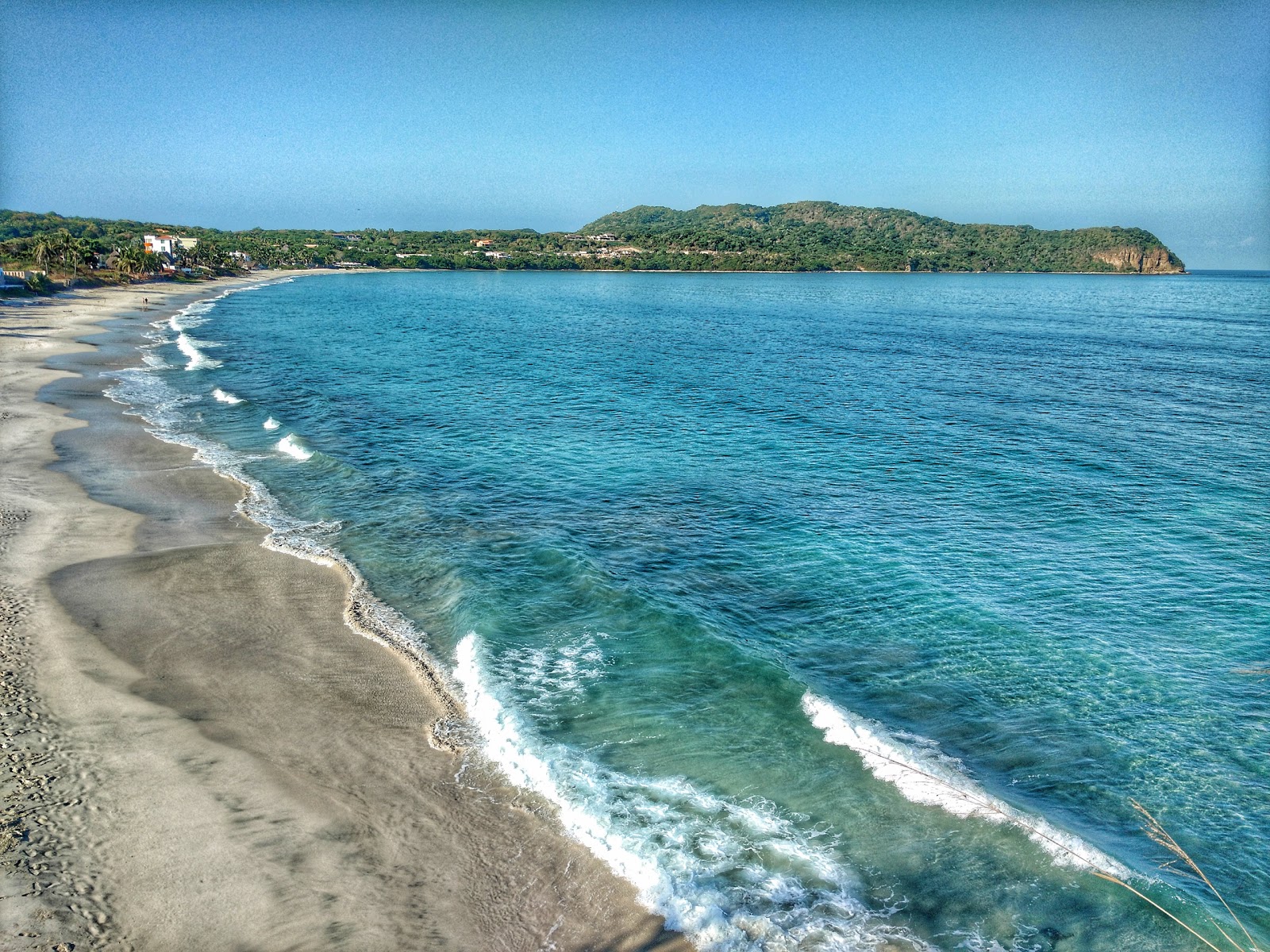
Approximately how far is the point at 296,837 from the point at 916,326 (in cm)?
8042

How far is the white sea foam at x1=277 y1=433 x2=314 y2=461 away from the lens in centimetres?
2744

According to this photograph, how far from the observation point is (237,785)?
10.3 metres

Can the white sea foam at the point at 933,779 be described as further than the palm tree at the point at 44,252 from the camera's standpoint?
No

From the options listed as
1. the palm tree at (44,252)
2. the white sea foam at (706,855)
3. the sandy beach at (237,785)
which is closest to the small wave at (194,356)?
the sandy beach at (237,785)

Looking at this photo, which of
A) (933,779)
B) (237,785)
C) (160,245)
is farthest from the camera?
(160,245)

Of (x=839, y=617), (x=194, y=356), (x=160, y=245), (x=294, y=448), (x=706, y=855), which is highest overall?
(x=160, y=245)

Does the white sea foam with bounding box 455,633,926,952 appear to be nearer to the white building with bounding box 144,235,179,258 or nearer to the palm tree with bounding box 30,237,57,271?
the palm tree with bounding box 30,237,57,271

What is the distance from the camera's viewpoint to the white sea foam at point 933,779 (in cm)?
950

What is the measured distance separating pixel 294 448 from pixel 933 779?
25.2 m

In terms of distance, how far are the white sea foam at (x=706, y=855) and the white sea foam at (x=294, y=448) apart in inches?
747

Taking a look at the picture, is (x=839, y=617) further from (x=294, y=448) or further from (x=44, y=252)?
(x=44, y=252)

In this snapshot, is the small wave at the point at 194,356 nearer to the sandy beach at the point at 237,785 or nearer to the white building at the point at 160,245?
the sandy beach at the point at 237,785

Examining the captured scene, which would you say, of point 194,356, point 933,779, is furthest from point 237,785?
point 194,356

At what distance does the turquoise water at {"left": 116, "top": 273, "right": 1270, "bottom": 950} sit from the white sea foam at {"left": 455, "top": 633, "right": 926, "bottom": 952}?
41 millimetres
